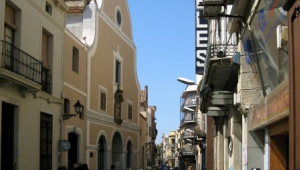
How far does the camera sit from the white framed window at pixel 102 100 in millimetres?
33166

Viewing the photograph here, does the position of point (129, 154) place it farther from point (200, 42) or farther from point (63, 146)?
point (63, 146)

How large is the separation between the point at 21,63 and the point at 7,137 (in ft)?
8.54

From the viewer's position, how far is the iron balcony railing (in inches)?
662

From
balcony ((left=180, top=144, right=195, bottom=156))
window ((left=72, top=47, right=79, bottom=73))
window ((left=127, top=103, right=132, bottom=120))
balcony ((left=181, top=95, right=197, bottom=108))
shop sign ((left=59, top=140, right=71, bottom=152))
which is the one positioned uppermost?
balcony ((left=181, top=95, right=197, bottom=108))

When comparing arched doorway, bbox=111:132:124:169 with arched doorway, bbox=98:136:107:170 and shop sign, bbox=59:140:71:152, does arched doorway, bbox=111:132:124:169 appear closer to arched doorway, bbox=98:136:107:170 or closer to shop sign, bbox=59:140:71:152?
arched doorway, bbox=98:136:107:170

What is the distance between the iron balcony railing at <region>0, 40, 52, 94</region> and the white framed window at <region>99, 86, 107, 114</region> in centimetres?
1253

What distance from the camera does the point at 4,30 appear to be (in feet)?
57.0

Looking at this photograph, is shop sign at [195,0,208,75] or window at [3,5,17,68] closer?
window at [3,5,17,68]

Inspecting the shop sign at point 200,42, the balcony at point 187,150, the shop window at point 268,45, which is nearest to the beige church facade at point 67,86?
the shop sign at point 200,42

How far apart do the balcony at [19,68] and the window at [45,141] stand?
248 centimetres

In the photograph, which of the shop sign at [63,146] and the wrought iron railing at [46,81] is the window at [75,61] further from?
the shop sign at [63,146]

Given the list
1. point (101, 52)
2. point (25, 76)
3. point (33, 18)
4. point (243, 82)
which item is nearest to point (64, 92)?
point (33, 18)

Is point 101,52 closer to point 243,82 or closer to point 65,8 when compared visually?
point 65,8

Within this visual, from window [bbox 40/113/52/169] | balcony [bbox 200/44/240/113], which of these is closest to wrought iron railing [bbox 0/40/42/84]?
window [bbox 40/113/52/169]
